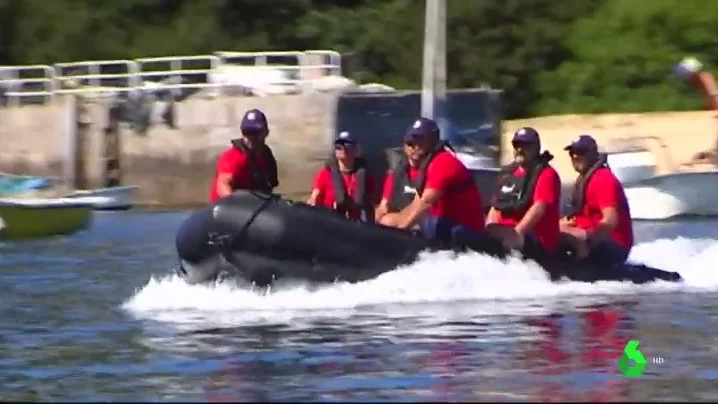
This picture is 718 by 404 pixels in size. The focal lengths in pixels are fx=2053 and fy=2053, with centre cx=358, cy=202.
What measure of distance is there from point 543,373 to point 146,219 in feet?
71.5

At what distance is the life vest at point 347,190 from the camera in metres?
16.2

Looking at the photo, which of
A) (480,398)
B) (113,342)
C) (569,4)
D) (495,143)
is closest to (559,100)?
(569,4)

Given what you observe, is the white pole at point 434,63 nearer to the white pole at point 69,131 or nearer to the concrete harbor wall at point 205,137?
the concrete harbor wall at point 205,137

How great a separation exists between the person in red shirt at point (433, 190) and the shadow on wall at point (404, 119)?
17.5m

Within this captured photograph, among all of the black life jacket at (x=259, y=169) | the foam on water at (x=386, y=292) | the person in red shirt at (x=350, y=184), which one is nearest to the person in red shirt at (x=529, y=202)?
the foam on water at (x=386, y=292)

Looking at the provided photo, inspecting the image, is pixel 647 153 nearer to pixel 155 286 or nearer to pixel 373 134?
pixel 373 134

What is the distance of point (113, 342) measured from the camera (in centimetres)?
1371

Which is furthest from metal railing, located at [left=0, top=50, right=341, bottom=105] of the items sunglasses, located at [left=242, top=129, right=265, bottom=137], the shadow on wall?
sunglasses, located at [left=242, top=129, right=265, bottom=137]

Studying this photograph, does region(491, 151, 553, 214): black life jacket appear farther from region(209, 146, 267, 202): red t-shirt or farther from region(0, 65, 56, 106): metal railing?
region(0, 65, 56, 106): metal railing

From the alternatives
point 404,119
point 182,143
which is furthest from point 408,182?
point 182,143

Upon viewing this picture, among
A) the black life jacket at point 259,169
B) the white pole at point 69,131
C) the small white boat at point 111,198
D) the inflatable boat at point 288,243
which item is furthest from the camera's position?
the white pole at point 69,131

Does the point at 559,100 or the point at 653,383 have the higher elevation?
the point at 559,100

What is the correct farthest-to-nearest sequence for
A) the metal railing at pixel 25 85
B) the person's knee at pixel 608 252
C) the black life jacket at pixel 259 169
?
the metal railing at pixel 25 85, the person's knee at pixel 608 252, the black life jacket at pixel 259 169

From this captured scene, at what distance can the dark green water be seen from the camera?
11227 millimetres
